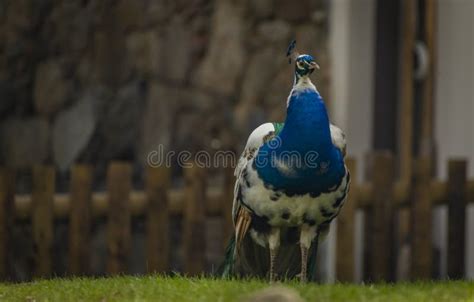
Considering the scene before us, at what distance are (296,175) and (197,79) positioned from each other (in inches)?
106

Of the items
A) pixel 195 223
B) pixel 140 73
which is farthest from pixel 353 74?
pixel 195 223

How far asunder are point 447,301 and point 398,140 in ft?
11.0

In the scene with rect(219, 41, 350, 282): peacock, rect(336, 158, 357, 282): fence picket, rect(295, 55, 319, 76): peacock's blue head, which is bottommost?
rect(336, 158, 357, 282): fence picket

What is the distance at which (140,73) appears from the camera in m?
7.28

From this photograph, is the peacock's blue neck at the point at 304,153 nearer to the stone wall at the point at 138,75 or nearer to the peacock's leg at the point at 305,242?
the peacock's leg at the point at 305,242

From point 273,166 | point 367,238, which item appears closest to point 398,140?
point 367,238

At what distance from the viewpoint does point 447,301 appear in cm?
426

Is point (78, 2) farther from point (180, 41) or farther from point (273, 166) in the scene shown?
point (273, 166)

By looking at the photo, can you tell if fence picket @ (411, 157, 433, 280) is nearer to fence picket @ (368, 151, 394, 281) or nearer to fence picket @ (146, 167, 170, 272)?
fence picket @ (368, 151, 394, 281)

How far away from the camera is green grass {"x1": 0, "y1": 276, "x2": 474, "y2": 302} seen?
14.1ft

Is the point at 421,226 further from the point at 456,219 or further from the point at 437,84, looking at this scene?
the point at 437,84

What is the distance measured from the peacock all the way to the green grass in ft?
0.95

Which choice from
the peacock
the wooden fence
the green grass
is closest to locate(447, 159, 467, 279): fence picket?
the wooden fence

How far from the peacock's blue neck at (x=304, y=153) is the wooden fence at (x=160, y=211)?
151 centimetres
